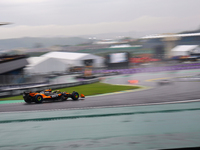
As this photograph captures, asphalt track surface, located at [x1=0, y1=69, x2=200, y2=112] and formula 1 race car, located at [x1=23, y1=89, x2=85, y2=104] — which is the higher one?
formula 1 race car, located at [x1=23, y1=89, x2=85, y2=104]

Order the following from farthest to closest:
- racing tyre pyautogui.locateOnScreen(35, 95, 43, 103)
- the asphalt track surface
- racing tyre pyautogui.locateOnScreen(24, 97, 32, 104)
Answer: racing tyre pyautogui.locateOnScreen(24, 97, 32, 104)
racing tyre pyautogui.locateOnScreen(35, 95, 43, 103)
the asphalt track surface

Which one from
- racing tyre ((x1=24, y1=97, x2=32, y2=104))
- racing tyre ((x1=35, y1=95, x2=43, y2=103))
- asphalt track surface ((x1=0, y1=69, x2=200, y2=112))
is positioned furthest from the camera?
racing tyre ((x1=24, y1=97, x2=32, y2=104))

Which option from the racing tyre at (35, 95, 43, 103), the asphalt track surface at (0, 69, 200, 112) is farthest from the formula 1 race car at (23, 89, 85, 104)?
the asphalt track surface at (0, 69, 200, 112)

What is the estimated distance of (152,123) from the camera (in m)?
2.82

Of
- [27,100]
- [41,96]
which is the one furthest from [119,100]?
[27,100]

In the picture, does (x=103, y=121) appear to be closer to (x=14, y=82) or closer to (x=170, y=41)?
(x=14, y=82)

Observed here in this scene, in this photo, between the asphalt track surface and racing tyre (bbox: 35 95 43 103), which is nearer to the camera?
the asphalt track surface

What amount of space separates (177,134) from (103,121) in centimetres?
93

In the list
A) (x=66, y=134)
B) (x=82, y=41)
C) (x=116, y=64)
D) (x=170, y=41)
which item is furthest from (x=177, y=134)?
(x=82, y=41)

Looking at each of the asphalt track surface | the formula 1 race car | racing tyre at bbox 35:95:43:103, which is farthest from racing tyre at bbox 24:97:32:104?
racing tyre at bbox 35:95:43:103

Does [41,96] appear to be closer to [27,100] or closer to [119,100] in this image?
Result: [27,100]

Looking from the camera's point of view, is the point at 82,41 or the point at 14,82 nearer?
the point at 14,82

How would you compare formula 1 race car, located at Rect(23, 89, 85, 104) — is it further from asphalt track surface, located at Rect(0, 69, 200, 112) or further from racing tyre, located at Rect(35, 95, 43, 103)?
asphalt track surface, located at Rect(0, 69, 200, 112)

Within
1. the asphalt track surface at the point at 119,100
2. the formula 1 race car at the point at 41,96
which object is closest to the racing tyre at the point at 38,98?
the formula 1 race car at the point at 41,96
